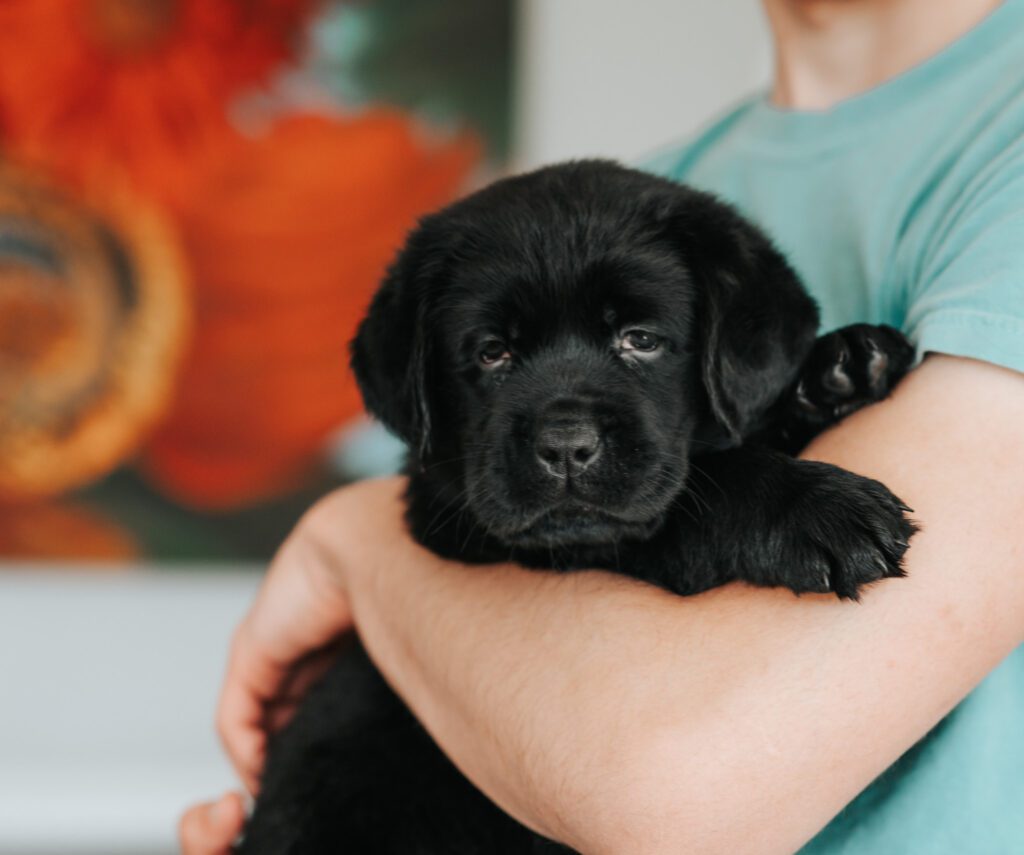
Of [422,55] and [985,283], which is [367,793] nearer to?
[985,283]

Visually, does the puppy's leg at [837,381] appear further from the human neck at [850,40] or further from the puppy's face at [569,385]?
the human neck at [850,40]

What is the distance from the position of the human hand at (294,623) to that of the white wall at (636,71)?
2.18m

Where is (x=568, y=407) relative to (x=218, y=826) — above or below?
above

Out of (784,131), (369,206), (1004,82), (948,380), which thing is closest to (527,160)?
(369,206)

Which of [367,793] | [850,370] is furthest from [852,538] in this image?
[367,793]

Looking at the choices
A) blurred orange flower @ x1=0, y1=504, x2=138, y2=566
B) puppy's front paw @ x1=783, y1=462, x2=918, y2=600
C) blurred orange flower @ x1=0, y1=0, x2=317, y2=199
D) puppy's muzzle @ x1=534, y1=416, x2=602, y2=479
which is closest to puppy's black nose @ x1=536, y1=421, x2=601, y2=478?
puppy's muzzle @ x1=534, y1=416, x2=602, y2=479

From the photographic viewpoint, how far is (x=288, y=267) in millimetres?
3193

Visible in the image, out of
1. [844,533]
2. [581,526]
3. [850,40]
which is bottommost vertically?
[581,526]

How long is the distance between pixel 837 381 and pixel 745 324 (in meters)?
0.12

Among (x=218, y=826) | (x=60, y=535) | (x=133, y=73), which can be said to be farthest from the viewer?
(x=60, y=535)

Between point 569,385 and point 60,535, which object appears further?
point 60,535

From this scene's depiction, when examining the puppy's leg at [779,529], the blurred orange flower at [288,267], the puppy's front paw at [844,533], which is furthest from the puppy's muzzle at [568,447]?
the blurred orange flower at [288,267]

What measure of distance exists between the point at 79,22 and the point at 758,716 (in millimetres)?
3139

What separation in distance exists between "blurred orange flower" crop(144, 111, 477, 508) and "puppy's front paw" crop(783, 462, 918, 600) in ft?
7.86
